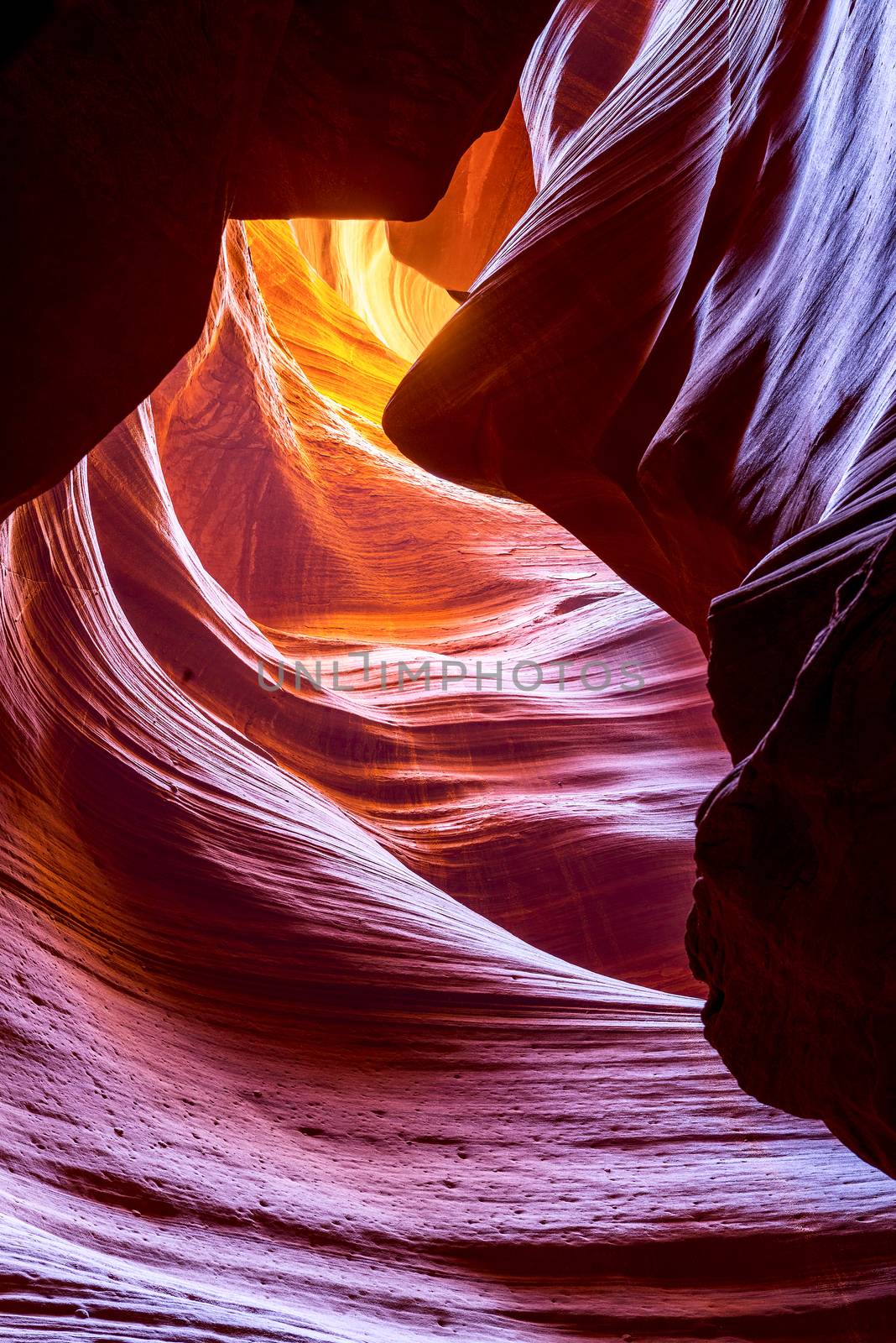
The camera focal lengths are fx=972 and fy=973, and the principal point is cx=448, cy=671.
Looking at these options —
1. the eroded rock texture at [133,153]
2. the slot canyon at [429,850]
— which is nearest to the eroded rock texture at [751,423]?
the slot canyon at [429,850]

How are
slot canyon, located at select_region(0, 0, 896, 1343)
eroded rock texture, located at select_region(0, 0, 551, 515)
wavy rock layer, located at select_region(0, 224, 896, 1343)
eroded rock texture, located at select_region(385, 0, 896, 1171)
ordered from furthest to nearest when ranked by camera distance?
wavy rock layer, located at select_region(0, 224, 896, 1343) < eroded rock texture, located at select_region(0, 0, 551, 515) < slot canyon, located at select_region(0, 0, 896, 1343) < eroded rock texture, located at select_region(385, 0, 896, 1171)

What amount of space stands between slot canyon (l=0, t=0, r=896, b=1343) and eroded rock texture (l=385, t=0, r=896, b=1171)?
0.01 meters

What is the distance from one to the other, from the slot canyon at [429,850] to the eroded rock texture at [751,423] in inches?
0.5

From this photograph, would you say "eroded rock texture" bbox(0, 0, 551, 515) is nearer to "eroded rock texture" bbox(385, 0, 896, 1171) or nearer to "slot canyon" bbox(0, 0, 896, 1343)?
"slot canyon" bbox(0, 0, 896, 1343)

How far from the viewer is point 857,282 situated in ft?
7.78

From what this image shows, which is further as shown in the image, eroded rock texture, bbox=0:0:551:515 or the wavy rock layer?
the wavy rock layer

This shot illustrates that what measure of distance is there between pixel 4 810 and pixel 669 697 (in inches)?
226

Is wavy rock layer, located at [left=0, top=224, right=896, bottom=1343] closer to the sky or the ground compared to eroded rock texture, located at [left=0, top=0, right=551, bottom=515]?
closer to the ground

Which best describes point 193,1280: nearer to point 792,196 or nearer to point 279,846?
point 279,846

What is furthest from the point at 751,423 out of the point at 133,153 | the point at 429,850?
the point at 429,850

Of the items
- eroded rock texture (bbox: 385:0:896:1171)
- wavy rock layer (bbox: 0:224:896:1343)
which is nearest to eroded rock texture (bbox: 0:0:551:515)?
eroded rock texture (bbox: 385:0:896:1171)

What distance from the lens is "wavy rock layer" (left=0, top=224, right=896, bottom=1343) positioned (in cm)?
208

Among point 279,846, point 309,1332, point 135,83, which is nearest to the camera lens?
point 309,1332

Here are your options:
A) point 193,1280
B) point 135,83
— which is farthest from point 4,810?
point 135,83
